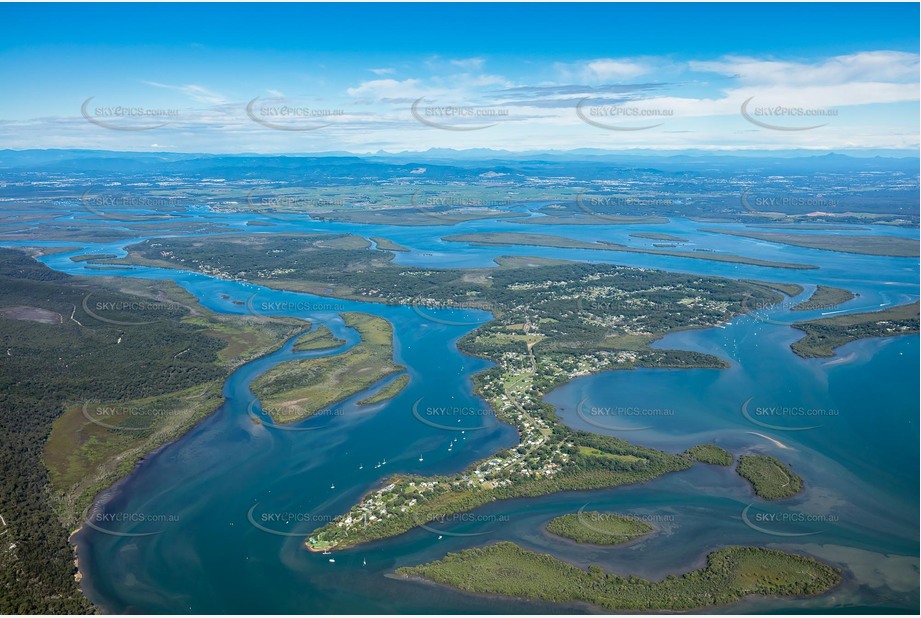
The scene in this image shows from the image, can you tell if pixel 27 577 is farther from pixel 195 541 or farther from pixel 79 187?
pixel 79 187

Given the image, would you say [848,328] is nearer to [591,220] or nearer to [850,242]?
[850,242]

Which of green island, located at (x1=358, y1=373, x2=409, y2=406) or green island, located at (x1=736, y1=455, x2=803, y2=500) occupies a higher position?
green island, located at (x1=736, y1=455, x2=803, y2=500)

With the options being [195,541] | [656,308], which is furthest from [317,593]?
[656,308]

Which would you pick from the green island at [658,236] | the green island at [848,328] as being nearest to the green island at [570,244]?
the green island at [658,236]

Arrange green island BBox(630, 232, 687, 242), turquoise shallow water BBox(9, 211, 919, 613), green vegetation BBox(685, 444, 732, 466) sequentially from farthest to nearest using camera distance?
green island BBox(630, 232, 687, 242) < green vegetation BBox(685, 444, 732, 466) < turquoise shallow water BBox(9, 211, 919, 613)

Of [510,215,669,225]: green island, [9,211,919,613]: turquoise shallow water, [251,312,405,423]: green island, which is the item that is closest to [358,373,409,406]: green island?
[9,211,919,613]: turquoise shallow water

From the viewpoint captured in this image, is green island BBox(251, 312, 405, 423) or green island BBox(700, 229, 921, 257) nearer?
green island BBox(251, 312, 405, 423)

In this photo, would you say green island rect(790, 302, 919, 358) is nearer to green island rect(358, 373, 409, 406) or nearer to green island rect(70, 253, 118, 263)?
green island rect(358, 373, 409, 406)
